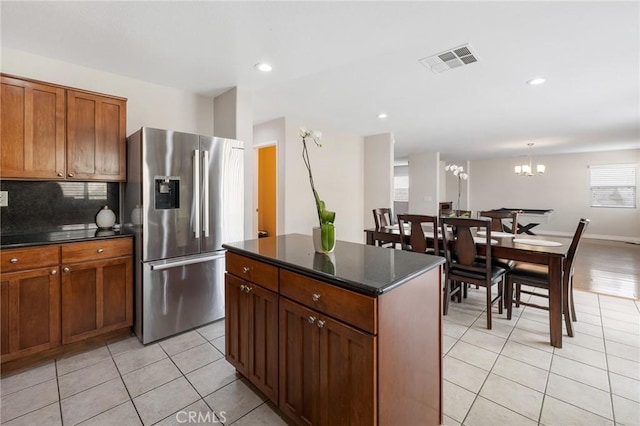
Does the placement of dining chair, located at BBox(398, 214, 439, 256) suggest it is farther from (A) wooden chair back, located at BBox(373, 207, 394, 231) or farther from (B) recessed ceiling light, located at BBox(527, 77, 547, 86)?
(B) recessed ceiling light, located at BBox(527, 77, 547, 86)

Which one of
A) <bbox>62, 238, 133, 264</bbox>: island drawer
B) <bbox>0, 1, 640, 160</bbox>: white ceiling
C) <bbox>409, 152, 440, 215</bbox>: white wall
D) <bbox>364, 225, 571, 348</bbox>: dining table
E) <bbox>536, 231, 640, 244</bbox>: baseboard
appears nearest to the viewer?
<bbox>0, 1, 640, 160</bbox>: white ceiling

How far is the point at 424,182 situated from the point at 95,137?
7.59m

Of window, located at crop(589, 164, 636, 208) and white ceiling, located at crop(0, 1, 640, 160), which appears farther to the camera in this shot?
window, located at crop(589, 164, 636, 208)

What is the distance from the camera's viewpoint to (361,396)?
1.16m

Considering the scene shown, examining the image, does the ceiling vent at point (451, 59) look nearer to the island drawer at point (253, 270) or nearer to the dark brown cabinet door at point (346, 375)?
the island drawer at point (253, 270)

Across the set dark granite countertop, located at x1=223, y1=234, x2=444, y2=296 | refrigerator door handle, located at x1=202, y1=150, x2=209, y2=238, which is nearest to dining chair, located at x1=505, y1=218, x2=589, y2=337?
dark granite countertop, located at x1=223, y1=234, x2=444, y2=296

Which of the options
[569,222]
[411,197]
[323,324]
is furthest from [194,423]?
[569,222]

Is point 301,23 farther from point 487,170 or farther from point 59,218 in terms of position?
point 487,170

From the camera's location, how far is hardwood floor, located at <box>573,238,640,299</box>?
12.4 feet

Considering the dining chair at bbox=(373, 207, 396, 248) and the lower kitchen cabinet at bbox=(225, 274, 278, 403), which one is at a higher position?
the dining chair at bbox=(373, 207, 396, 248)

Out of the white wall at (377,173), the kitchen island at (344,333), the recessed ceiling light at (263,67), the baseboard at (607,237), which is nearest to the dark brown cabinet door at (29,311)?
the kitchen island at (344,333)

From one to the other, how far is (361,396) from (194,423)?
3.45 feet

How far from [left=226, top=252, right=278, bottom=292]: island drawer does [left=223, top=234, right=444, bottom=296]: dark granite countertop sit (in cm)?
4

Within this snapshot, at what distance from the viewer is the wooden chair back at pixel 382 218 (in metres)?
4.17
